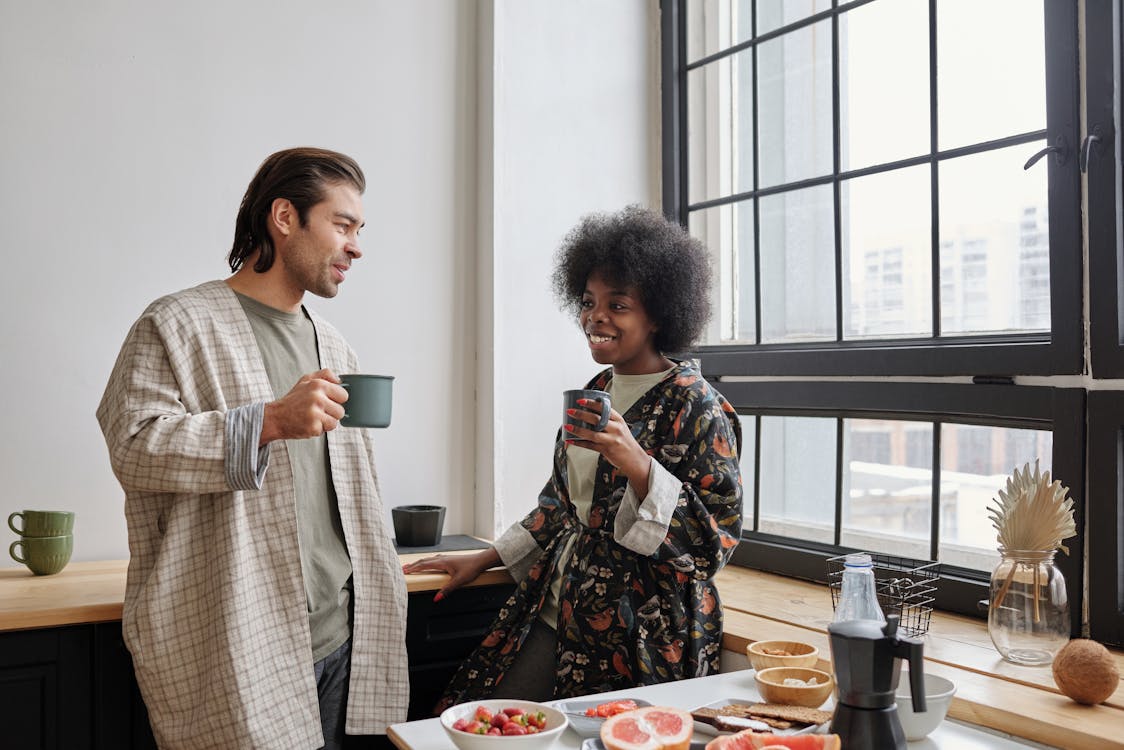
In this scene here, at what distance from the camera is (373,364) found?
2711 millimetres

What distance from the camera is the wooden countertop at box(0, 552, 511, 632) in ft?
5.85

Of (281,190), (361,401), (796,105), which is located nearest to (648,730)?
(361,401)

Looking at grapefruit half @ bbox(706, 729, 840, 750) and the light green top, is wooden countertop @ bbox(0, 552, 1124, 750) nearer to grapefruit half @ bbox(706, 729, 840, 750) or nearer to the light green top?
the light green top

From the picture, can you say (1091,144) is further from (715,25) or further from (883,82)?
(715,25)

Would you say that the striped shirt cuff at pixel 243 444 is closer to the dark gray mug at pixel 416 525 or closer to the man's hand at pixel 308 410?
the man's hand at pixel 308 410

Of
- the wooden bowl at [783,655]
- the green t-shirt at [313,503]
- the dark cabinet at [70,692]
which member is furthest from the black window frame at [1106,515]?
the dark cabinet at [70,692]

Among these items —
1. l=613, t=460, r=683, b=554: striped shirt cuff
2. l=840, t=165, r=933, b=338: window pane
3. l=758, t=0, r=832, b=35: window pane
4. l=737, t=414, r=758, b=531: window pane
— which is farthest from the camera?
l=737, t=414, r=758, b=531: window pane

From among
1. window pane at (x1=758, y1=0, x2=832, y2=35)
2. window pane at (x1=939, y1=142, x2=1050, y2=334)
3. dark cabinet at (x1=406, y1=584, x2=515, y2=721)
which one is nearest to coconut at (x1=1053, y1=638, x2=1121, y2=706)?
→ window pane at (x1=939, y1=142, x2=1050, y2=334)

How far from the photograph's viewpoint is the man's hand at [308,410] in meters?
1.60

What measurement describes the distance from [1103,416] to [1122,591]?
351 mm

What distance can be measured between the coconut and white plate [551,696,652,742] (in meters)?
0.70

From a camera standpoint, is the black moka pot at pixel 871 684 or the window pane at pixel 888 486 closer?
the black moka pot at pixel 871 684

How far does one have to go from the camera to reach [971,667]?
1.74m

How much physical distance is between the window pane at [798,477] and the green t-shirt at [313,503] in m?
1.32
